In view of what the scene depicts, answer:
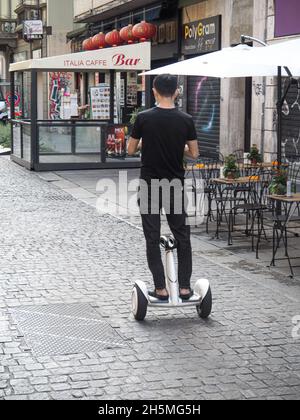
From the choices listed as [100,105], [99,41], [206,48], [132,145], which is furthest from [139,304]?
[99,41]

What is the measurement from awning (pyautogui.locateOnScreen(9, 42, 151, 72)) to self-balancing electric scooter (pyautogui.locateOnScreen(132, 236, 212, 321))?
12.2 meters

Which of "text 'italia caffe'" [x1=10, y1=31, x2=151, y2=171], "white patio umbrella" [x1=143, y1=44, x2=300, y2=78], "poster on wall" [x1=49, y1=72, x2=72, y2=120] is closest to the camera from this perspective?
"white patio umbrella" [x1=143, y1=44, x2=300, y2=78]

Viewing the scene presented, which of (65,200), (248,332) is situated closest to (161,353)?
(248,332)

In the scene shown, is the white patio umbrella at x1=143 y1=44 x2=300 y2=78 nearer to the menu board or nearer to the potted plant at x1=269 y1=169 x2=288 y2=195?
the potted plant at x1=269 y1=169 x2=288 y2=195

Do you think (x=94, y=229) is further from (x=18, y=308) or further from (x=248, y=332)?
(x=248, y=332)

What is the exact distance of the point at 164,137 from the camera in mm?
6492

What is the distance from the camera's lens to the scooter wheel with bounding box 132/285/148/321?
21.7 ft

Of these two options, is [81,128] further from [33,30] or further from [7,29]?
[7,29]

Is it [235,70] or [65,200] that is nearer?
[235,70]

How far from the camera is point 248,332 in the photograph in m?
6.43

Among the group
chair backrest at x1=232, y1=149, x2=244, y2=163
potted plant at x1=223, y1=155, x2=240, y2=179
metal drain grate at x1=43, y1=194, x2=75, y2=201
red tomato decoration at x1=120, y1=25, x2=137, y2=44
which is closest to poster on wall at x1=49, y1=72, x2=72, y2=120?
red tomato decoration at x1=120, y1=25, x2=137, y2=44

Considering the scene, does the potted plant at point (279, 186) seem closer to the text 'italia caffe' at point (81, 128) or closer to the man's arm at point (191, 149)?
the man's arm at point (191, 149)
